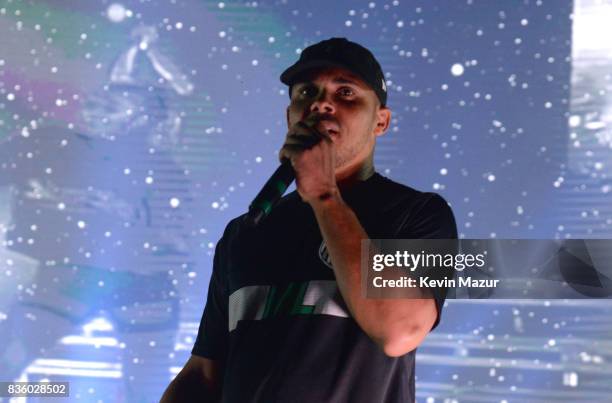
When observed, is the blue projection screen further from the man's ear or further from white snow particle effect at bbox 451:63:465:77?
the man's ear

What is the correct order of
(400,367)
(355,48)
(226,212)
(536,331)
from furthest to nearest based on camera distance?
(226,212), (536,331), (355,48), (400,367)

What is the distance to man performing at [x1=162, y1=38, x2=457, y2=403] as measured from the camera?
1253 millimetres

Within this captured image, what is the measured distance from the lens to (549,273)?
5.68ft

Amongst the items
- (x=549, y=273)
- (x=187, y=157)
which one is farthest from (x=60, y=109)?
(x=549, y=273)

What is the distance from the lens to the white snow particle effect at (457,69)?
6.03 feet

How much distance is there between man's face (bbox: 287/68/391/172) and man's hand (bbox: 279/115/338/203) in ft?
0.36

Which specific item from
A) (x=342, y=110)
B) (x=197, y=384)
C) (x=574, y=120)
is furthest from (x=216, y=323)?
(x=574, y=120)

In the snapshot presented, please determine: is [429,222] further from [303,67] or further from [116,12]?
[116,12]

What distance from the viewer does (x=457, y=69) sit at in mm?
1840

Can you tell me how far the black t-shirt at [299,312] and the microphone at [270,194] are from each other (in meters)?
0.13

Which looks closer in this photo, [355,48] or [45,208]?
[355,48]

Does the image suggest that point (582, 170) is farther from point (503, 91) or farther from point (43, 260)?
point (43, 260)

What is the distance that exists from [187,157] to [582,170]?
2.96ft

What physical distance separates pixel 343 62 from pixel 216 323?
20.9 inches
